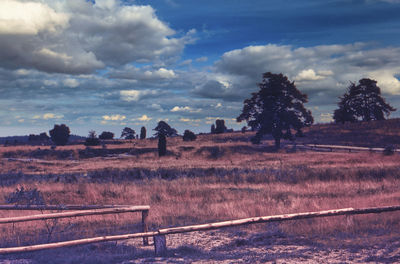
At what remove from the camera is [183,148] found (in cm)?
4797

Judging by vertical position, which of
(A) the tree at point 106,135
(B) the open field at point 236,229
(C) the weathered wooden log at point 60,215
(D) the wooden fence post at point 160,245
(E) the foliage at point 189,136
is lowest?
(B) the open field at point 236,229

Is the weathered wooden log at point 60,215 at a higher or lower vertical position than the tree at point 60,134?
lower

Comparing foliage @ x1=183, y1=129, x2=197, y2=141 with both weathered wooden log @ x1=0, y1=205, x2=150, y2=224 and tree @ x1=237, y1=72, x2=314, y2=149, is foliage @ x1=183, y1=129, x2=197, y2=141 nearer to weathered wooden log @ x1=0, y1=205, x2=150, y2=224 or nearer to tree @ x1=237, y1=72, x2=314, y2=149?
tree @ x1=237, y1=72, x2=314, y2=149

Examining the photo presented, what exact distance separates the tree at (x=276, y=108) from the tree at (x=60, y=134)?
46.2 m

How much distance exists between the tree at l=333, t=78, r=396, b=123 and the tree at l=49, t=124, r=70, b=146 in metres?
59.6

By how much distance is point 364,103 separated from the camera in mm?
64500

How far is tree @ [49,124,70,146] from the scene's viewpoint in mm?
73312

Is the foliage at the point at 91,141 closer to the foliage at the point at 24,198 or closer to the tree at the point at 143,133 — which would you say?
the tree at the point at 143,133

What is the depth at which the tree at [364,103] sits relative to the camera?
205ft

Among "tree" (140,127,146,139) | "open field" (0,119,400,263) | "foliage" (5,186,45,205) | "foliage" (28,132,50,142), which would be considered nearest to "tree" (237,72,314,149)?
"open field" (0,119,400,263)

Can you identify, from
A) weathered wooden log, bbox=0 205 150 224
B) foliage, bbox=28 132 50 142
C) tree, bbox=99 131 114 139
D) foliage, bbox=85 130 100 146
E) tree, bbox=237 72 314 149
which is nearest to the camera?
weathered wooden log, bbox=0 205 150 224

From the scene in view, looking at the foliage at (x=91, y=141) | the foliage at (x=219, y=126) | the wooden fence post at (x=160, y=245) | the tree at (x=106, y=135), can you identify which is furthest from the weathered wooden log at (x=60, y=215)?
the tree at (x=106, y=135)

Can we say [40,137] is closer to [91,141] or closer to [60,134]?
[60,134]

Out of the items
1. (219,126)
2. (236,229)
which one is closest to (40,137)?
(219,126)
